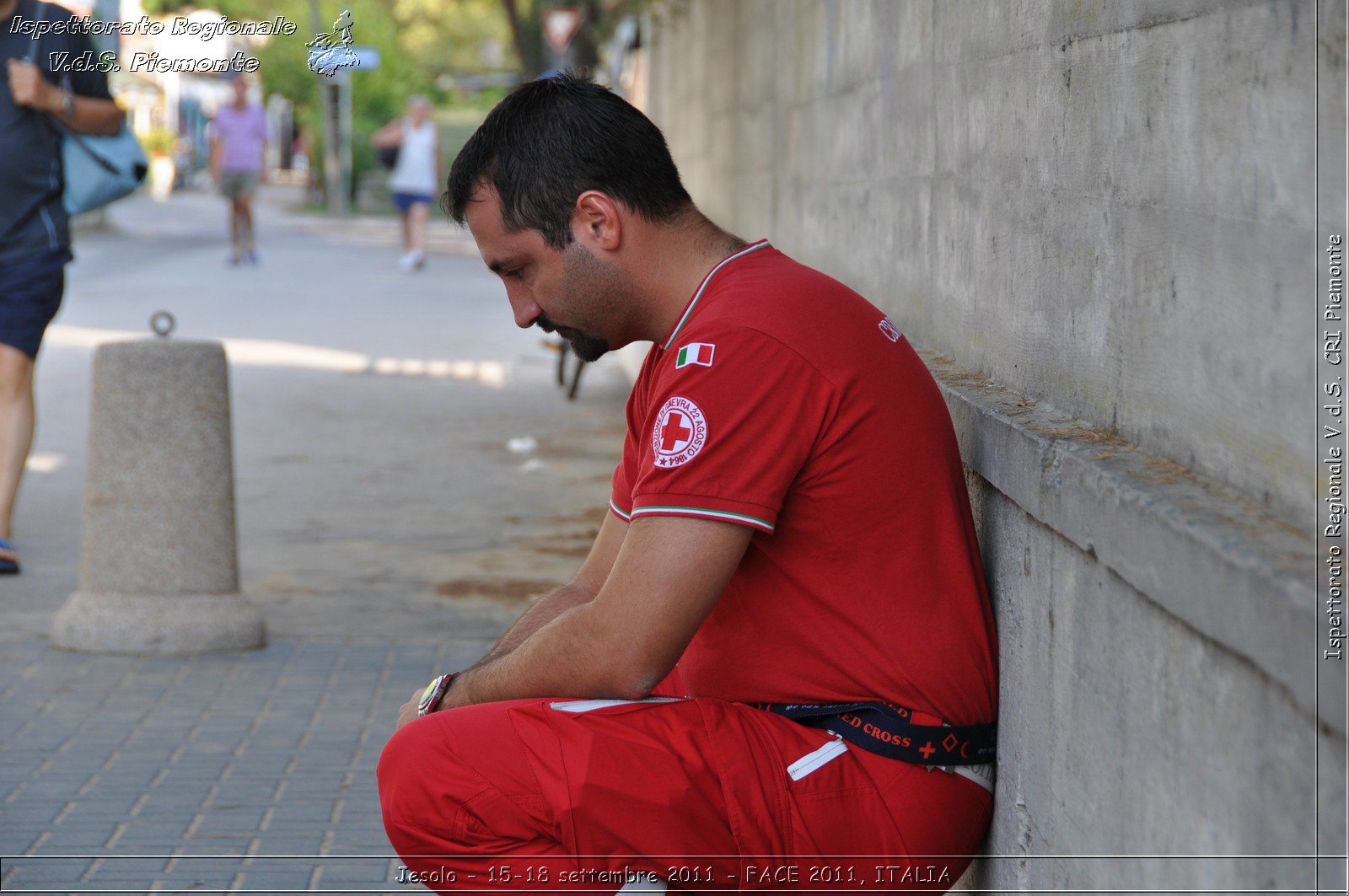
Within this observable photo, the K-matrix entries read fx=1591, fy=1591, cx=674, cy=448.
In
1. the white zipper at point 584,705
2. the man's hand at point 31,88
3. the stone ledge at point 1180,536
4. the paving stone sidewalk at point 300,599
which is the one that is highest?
the man's hand at point 31,88

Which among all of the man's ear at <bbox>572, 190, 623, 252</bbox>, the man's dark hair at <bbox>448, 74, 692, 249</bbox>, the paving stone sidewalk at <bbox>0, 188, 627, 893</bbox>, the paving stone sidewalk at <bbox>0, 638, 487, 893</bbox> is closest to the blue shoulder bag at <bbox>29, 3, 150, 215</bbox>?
the paving stone sidewalk at <bbox>0, 188, 627, 893</bbox>

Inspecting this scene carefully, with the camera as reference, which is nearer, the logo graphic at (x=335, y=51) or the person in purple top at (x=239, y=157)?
the logo graphic at (x=335, y=51)

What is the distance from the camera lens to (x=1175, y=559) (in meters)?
1.76

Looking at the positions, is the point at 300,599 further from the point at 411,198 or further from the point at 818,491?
the point at 411,198

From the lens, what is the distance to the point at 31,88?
19.6 ft

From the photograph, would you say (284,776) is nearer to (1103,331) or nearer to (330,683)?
(330,683)

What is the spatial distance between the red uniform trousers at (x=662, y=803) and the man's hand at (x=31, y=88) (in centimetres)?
443

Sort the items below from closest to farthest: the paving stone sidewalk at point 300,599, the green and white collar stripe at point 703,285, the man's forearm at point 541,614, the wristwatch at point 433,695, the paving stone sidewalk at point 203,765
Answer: the green and white collar stripe at point 703,285, the wristwatch at point 433,695, the man's forearm at point 541,614, the paving stone sidewalk at point 203,765, the paving stone sidewalk at point 300,599

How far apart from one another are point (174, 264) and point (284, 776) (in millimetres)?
18196

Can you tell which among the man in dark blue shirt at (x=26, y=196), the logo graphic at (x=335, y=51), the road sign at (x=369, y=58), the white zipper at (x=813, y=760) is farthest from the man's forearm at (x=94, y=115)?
the road sign at (x=369, y=58)

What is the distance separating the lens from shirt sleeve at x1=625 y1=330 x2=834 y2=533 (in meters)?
2.26

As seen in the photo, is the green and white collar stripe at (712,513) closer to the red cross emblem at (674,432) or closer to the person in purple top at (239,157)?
the red cross emblem at (674,432)

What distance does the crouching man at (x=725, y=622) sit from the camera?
2.31 m

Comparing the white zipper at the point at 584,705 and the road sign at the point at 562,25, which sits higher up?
the road sign at the point at 562,25
